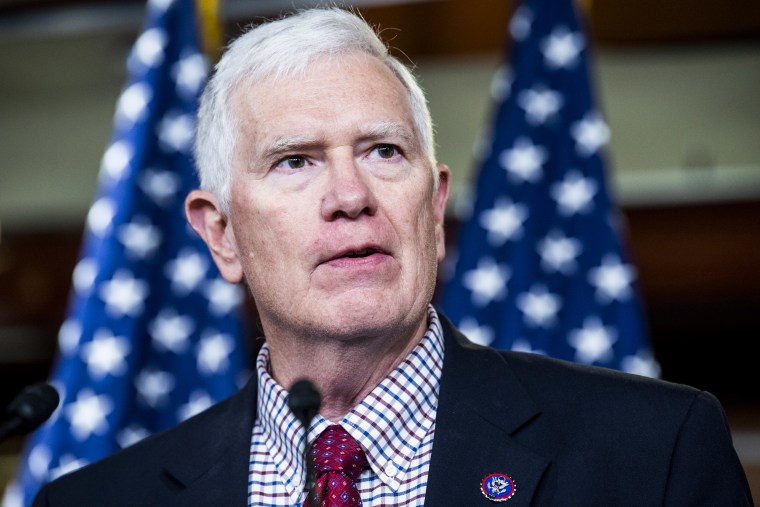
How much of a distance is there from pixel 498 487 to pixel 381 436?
0.22 metres

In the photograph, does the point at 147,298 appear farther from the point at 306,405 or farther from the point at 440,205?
the point at 306,405

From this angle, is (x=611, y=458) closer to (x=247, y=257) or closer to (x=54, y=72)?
(x=247, y=257)

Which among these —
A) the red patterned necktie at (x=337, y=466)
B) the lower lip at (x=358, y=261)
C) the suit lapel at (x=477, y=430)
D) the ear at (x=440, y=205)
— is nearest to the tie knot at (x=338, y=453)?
the red patterned necktie at (x=337, y=466)

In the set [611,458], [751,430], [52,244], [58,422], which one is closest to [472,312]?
[58,422]

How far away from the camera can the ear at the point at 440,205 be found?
6.17ft

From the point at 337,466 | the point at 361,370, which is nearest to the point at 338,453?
the point at 337,466

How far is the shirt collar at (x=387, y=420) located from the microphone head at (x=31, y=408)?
50 centimetres

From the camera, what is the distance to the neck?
5.73 feet

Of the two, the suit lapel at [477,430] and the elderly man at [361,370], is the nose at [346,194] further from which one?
the suit lapel at [477,430]

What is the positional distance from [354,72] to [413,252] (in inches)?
13.7

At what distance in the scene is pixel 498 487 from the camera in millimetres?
1589

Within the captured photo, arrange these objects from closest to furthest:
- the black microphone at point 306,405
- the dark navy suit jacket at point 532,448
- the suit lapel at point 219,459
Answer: the black microphone at point 306,405
the dark navy suit jacket at point 532,448
the suit lapel at point 219,459

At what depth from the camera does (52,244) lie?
7246 mm

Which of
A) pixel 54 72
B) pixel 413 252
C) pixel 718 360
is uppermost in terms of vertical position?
pixel 54 72
